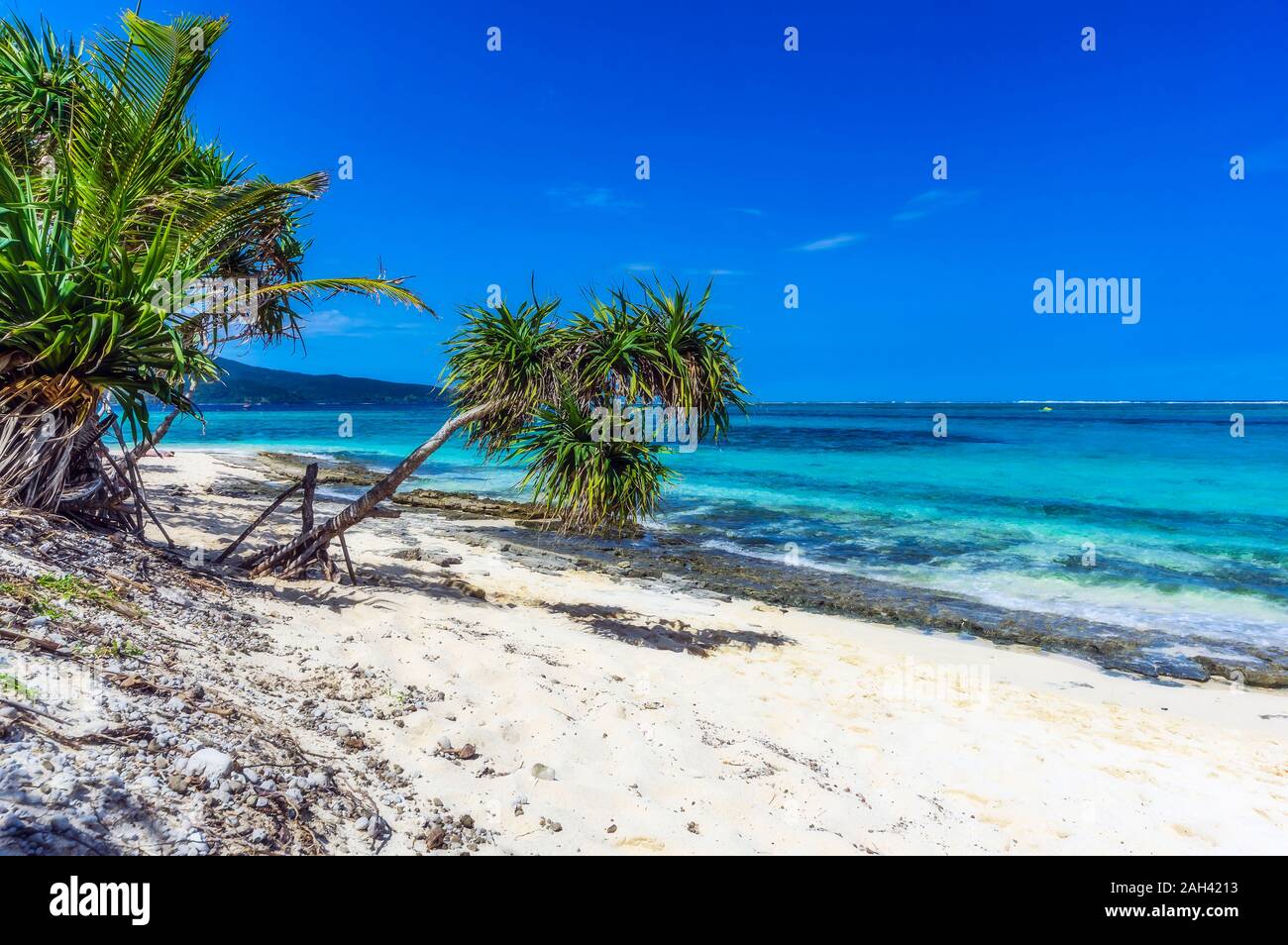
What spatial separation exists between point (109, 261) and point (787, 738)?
261 inches

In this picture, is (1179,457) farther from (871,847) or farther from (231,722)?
(231,722)

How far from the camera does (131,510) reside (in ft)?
21.8

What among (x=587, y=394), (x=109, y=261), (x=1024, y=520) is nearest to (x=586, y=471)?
(x=587, y=394)

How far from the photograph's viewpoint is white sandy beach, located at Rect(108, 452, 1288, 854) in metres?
4.00

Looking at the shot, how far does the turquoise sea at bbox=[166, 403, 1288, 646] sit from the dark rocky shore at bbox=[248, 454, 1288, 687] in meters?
0.73

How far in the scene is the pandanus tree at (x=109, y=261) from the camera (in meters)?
5.15

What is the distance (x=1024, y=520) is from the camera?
21.2 metres

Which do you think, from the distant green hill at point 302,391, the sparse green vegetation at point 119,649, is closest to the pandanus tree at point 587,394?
the sparse green vegetation at point 119,649

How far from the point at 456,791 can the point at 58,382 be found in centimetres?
450

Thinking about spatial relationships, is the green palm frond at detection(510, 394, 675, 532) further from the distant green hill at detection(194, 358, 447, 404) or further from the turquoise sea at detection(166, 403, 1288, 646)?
the distant green hill at detection(194, 358, 447, 404)

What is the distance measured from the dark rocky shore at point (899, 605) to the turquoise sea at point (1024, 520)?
73cm

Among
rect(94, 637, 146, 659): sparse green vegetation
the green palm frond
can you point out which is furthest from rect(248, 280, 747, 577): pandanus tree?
rect(94, 637, 146, 659): sparse green vegetation

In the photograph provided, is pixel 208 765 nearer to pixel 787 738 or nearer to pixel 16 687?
pixel 16 687

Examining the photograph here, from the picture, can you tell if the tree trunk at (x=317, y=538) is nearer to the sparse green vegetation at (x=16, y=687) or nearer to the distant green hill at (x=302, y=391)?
the sparse green vegetation at (x=16, y=687)
